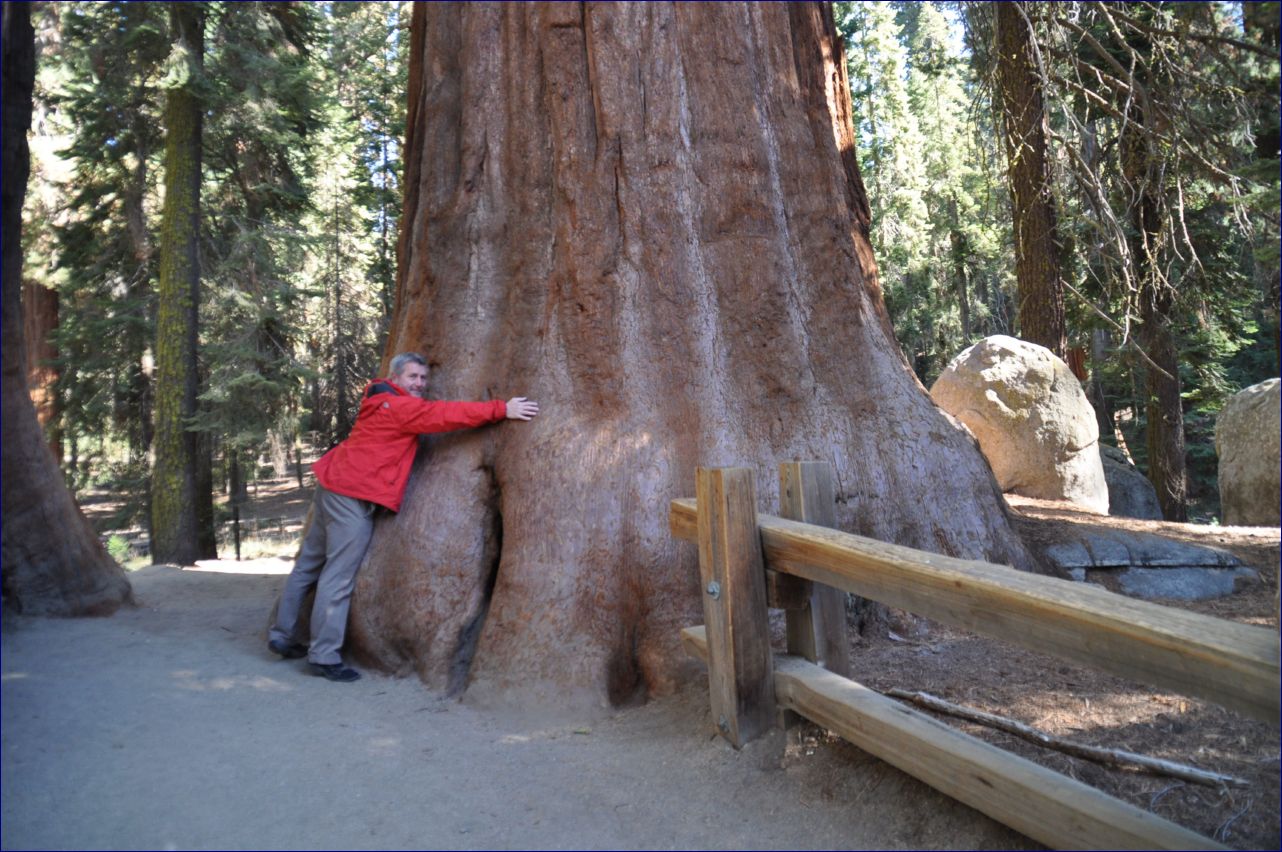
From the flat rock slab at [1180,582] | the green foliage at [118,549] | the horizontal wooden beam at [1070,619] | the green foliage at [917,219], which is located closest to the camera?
the horizontal wooden beam at [1070,619]

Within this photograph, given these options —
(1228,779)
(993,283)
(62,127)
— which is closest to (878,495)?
(1228,779)

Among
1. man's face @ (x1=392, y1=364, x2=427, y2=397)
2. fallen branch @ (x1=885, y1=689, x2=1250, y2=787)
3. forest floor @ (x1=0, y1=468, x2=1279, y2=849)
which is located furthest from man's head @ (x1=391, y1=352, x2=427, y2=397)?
fallen branch @ (x1=885, y1=689, x2=1250, y2=787)

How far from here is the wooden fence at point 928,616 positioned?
86.0 inches

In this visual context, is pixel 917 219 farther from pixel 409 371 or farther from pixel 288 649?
pixel 288 649

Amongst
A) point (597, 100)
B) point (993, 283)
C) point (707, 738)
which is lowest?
point (707, 738)

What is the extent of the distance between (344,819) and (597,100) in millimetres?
4154

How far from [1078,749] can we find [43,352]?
58.7ft

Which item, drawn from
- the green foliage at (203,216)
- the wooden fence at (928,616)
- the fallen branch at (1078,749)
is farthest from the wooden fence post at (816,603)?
the green foliage at (203,216)

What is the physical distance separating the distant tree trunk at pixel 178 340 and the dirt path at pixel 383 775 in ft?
31.0

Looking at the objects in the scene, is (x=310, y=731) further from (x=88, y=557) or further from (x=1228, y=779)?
(x=1228, y=779)

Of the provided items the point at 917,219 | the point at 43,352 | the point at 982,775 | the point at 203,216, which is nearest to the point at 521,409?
the point at 982,775

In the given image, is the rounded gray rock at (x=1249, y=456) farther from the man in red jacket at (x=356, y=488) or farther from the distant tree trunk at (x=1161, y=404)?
the man in red jacket at (x=356, y=488)

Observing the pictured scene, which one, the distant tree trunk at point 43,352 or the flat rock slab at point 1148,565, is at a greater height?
the distant tree trunk at point 43,352

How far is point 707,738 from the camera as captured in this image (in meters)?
3.91
